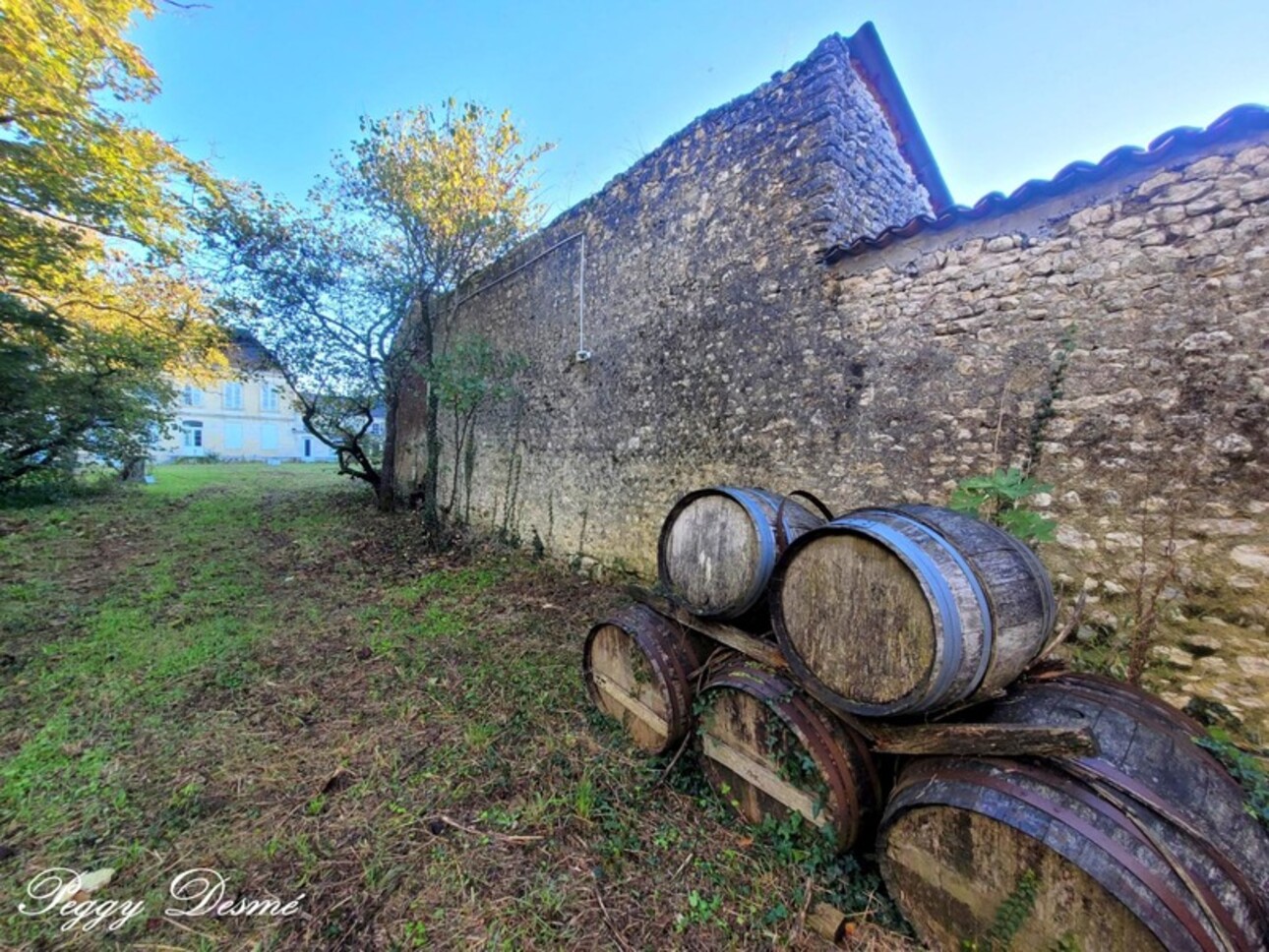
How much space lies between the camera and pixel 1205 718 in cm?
229

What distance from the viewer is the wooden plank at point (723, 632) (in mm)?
2162

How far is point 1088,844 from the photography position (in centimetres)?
124

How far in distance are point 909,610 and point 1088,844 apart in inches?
26.0

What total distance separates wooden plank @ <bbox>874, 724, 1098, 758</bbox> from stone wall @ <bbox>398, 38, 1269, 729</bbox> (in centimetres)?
167

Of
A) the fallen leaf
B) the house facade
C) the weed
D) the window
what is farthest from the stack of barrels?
the window

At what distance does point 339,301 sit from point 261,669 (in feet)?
23.9

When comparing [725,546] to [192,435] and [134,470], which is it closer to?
[134,470]

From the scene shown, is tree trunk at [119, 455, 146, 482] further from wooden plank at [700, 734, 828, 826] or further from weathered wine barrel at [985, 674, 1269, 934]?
weathered wine barrel at [985, 674, 1269, 934]

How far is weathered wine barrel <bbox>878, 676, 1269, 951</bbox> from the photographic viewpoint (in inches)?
46.0

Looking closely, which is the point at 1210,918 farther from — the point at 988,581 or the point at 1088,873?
the point at 988,581

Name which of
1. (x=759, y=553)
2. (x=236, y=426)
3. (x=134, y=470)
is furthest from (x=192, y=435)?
(x=759, y=553)

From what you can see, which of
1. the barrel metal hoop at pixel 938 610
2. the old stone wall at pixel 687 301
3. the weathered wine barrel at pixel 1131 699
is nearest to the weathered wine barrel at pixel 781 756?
the barrel metal hoop at pixel 938 610

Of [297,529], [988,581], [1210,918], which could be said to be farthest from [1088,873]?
[297,529]

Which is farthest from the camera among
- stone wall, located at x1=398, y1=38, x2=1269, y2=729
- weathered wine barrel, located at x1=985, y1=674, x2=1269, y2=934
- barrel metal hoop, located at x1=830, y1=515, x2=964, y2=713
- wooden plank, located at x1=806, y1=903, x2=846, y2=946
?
stone wall, located at x1=398, y1=38, x2=1269, y2=729
